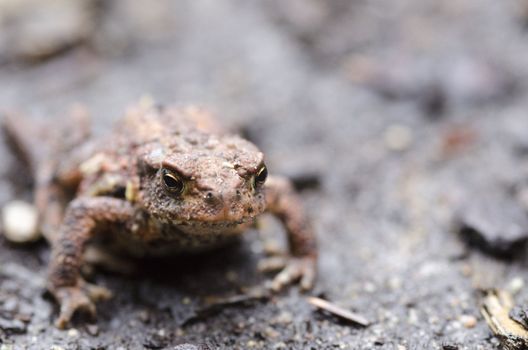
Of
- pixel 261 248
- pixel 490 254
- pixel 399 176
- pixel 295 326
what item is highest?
pixel 399 176

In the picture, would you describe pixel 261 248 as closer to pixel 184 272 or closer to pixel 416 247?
pixel 184 272

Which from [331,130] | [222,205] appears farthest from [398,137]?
[222,205]

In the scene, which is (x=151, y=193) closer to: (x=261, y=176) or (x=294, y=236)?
(x=261, y=176)

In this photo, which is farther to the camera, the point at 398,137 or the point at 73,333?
the point at 398,137

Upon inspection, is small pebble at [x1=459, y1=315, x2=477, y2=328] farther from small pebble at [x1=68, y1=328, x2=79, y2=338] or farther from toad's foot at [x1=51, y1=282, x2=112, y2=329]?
small pebble at [x1=68, y1=328, x2=79, y2=338]

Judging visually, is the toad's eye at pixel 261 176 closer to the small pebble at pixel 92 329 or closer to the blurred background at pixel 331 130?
the blurred background at pixel 331 130

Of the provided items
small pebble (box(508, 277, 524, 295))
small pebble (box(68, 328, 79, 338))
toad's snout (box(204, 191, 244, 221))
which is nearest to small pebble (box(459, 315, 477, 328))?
small pebble (box(508, 277, 524, 295))

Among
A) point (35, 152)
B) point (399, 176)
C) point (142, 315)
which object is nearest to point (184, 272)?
point (142, 315)

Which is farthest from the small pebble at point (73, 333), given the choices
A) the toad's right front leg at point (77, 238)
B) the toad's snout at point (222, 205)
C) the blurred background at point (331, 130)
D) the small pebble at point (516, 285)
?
the small pebble at point (516, 285)
